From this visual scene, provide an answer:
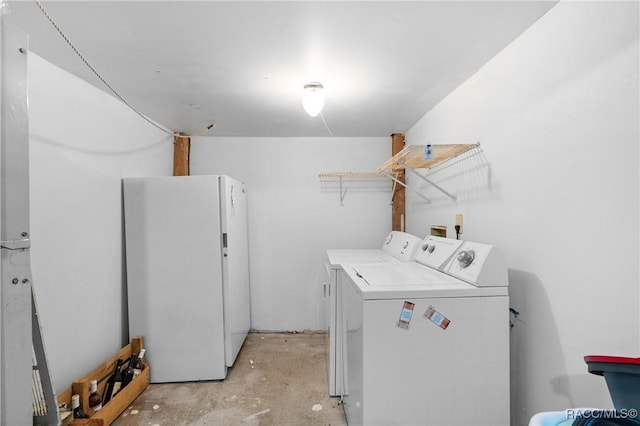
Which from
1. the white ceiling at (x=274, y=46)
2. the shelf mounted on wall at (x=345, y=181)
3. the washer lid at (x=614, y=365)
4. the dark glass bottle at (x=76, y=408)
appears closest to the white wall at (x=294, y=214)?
the shelf mounted on wall at (x=345, y=181)

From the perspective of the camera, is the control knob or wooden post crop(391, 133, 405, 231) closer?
the control knob

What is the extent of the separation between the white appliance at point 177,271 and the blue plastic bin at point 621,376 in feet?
7.16

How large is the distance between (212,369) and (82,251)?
123cm

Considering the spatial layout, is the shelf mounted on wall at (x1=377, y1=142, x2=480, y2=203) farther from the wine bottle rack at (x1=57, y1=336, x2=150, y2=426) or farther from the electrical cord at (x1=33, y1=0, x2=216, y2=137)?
the wine bottle rack at (x1=57, y1=336, x2=150, y2=426)

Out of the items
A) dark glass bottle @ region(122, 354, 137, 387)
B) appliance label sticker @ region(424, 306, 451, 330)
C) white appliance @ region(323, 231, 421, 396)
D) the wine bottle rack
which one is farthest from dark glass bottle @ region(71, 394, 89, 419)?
appliance label sticker @ region(424, 306, 451, 330)

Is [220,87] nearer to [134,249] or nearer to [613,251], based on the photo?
[134,249]

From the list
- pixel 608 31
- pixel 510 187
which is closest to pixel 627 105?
pixel 608 31

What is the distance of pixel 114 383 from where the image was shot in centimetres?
210

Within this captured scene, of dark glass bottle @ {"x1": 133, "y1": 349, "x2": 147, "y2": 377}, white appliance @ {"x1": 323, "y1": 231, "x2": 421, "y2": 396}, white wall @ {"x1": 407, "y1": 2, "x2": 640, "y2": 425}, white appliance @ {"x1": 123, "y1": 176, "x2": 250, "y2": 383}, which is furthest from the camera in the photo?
white appliance @ {"x1": 123, "y1": 176, "x2": 250, "y2": 383}

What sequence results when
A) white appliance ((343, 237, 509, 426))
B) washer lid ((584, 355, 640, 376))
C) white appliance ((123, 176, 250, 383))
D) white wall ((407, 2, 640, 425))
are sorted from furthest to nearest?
white appliance ((123, 176, 250, 383)), white appliance ((343, 237, 509, 426)), white wall ((407, 2, 640, 425)), washer lid ((584, 355, 640, 376))

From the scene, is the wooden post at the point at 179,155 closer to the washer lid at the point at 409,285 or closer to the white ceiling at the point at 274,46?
the white ceiling at the point at 274,46

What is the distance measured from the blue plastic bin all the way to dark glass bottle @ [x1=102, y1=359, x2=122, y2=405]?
2494mm

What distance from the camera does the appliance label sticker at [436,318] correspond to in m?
1.42

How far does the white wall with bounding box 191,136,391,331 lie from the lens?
338 cm
